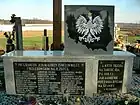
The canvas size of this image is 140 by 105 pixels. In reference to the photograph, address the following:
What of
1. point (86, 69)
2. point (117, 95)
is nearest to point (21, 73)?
point (86, 69)

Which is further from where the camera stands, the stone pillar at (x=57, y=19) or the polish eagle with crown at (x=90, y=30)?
the stone pillar at (x=57, y=19)

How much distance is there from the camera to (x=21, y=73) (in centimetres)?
471

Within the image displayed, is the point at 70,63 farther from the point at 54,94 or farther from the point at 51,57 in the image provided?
the point at 54,94

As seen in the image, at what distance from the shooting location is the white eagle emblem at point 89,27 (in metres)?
4.73

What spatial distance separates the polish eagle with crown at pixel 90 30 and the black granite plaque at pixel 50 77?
44 centimetres

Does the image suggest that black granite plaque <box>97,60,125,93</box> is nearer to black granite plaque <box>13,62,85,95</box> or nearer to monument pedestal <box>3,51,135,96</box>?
monument pedestal <box>3,51,135,96</box>

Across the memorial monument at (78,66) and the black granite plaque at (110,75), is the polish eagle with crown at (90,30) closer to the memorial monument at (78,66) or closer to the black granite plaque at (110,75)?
the memorial monument at (78,66)

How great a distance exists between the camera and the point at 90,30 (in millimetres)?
4762

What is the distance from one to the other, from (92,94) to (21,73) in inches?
50.9

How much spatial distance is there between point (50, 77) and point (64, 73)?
0.25 metres

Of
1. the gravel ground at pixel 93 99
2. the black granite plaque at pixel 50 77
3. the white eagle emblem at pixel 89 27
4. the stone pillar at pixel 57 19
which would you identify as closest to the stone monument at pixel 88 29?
the white eagle emblem at pixel 89 27

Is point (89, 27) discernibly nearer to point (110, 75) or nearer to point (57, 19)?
point (110, 75)

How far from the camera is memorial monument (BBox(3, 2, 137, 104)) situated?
465 centimetres

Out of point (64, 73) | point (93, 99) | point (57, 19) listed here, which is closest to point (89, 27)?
point (64, 73)
